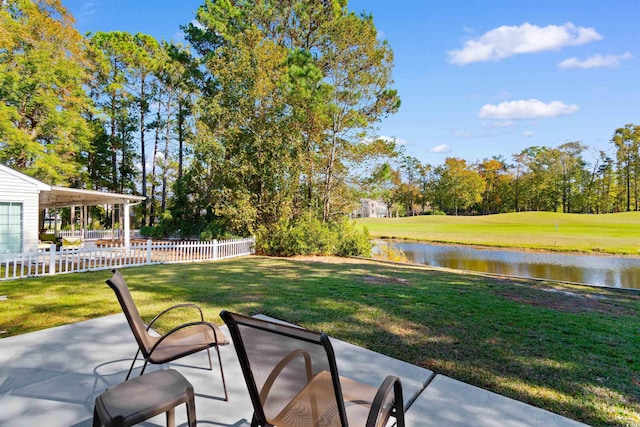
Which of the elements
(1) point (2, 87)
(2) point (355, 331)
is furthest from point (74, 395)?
(1) point (2, 87)

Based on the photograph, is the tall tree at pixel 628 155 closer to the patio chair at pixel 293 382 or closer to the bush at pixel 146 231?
the bush at pixel 146 231

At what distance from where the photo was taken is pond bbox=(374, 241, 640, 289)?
12.7m

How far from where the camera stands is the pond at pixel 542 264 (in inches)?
500

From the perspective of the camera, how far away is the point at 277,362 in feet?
4.90

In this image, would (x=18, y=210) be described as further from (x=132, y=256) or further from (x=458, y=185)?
(x=458, y=185)

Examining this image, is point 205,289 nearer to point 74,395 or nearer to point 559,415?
point 74,395

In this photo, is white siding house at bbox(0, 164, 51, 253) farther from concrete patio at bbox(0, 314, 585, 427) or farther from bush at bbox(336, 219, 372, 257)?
bush at bbox(336, 219, 372, 257)

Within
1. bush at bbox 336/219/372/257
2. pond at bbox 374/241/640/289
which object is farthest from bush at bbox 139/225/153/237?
pond at bbox 374/241/640/289

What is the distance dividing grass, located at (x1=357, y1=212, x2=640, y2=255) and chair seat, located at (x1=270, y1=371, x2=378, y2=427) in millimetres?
17416

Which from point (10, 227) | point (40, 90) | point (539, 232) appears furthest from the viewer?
point (539, 232)

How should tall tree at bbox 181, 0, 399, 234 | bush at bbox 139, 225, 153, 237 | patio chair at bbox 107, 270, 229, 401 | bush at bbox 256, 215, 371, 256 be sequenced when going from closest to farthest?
Answer: patio chair at bbox 107, 270, 229, 401 < bush at bbox 256, 215, 371, 256 < tall tree at bbox 181, 0, 399, 234 < bush at bbox 139, 225, 153, 237

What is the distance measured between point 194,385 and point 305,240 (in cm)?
1041

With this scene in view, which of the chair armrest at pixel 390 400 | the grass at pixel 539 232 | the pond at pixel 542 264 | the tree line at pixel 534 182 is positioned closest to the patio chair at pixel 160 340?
the chair armrest at pixel 390 400

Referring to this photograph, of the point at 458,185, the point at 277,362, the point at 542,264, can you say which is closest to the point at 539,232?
the point at 542,264
